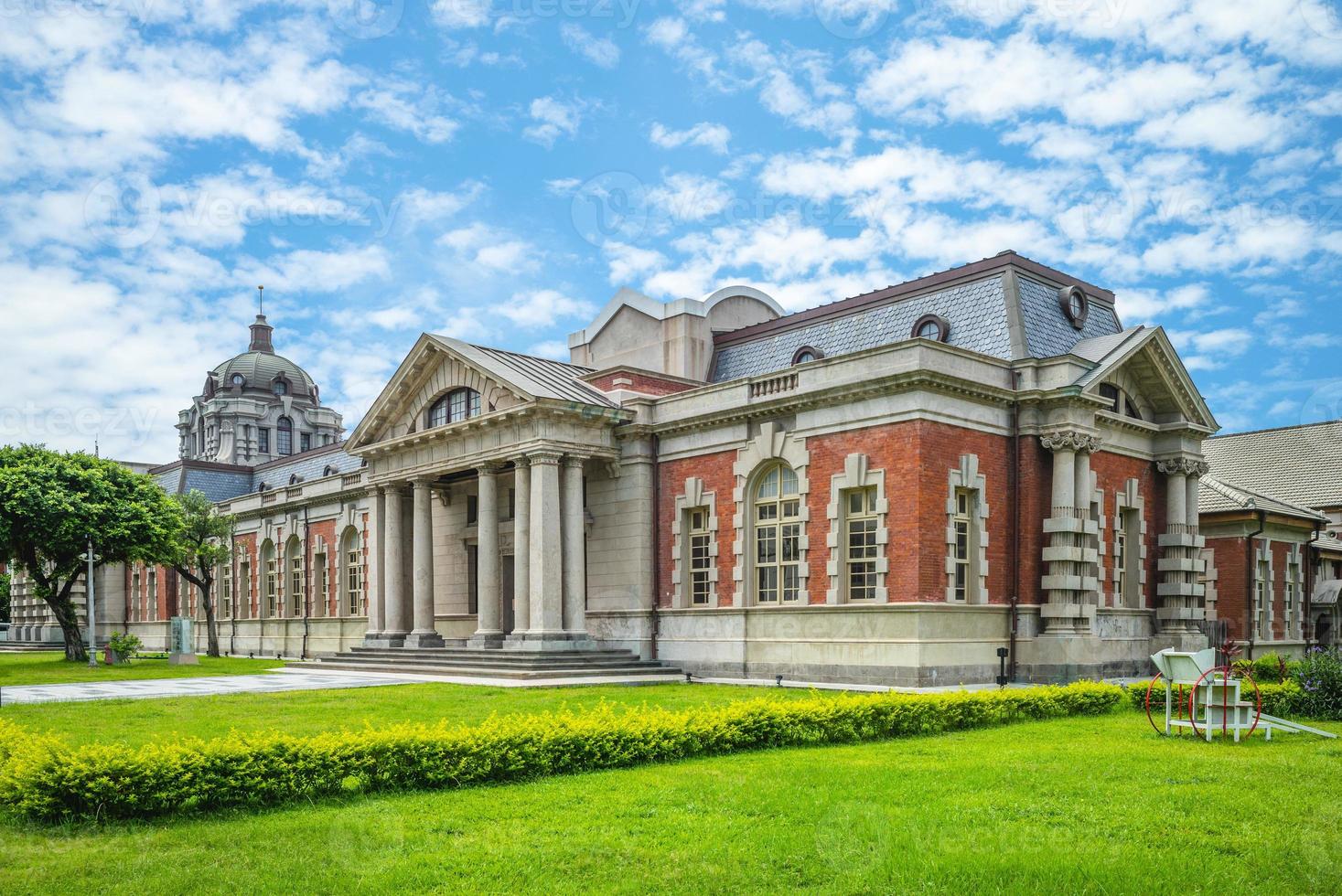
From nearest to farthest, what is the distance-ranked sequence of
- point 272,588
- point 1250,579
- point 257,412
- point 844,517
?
point 844,517, point 1250,579, point 272,588, point 257,412

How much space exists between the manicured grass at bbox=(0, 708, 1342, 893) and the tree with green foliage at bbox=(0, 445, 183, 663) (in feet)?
109

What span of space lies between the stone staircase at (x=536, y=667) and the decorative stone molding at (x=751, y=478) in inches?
132

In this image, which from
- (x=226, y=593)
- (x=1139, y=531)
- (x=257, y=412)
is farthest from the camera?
(x=257, y=412)

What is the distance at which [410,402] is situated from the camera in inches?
1473

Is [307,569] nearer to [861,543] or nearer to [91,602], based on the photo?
[91,602]

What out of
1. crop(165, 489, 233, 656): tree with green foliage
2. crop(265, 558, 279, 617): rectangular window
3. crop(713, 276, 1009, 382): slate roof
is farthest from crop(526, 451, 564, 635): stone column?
crop(265, 558, 279, 617): rectangular window

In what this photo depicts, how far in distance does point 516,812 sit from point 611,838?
1.65m

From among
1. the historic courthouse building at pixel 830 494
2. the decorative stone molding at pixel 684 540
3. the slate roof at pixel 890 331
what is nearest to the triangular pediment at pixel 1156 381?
the historic courthouse building at pixel 830 494

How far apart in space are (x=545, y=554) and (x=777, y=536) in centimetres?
659

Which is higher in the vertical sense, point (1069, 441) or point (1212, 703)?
point (1069, 441)

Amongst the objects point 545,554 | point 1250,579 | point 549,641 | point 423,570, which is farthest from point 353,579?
point 1250,579

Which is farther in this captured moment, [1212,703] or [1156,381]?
[1156,381]

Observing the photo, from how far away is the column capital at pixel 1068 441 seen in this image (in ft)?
90.8

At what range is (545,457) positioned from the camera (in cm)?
3161
